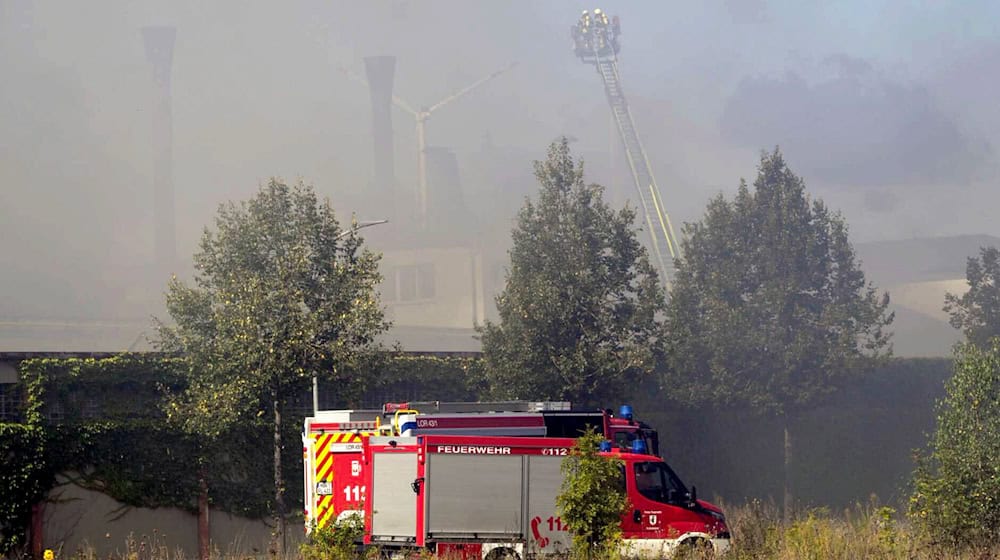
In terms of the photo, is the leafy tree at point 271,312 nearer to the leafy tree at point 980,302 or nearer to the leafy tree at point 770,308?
the leafy tree at point 770,308

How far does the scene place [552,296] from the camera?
104 feet

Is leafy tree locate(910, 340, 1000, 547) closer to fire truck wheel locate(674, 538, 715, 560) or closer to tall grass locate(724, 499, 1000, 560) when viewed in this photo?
tall grass locate(724, 499, 1000, 560)

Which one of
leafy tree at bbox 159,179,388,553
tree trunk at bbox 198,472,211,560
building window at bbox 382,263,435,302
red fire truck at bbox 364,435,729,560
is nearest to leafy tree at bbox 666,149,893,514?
leafy tree at bbox 159,179,388,553

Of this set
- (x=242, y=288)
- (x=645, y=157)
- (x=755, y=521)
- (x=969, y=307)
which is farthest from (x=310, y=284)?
(x=645, y=157)

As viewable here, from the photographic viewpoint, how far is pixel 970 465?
17484 mm

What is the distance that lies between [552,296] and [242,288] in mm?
9064

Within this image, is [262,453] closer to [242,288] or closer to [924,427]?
[242,288]

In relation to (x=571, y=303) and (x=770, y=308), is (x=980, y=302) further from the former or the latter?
(x=571, y=303)

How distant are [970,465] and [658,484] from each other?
5247 mm

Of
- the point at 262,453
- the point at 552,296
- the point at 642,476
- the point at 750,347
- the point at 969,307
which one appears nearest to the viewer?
the point at 642,476

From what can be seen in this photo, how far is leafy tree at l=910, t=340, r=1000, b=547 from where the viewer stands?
683 inches

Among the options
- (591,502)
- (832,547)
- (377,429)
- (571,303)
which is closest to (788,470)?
(571,303)

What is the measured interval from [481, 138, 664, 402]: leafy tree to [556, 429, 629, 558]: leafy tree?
15.0 m

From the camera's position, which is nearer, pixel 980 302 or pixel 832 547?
pixel 832 547
